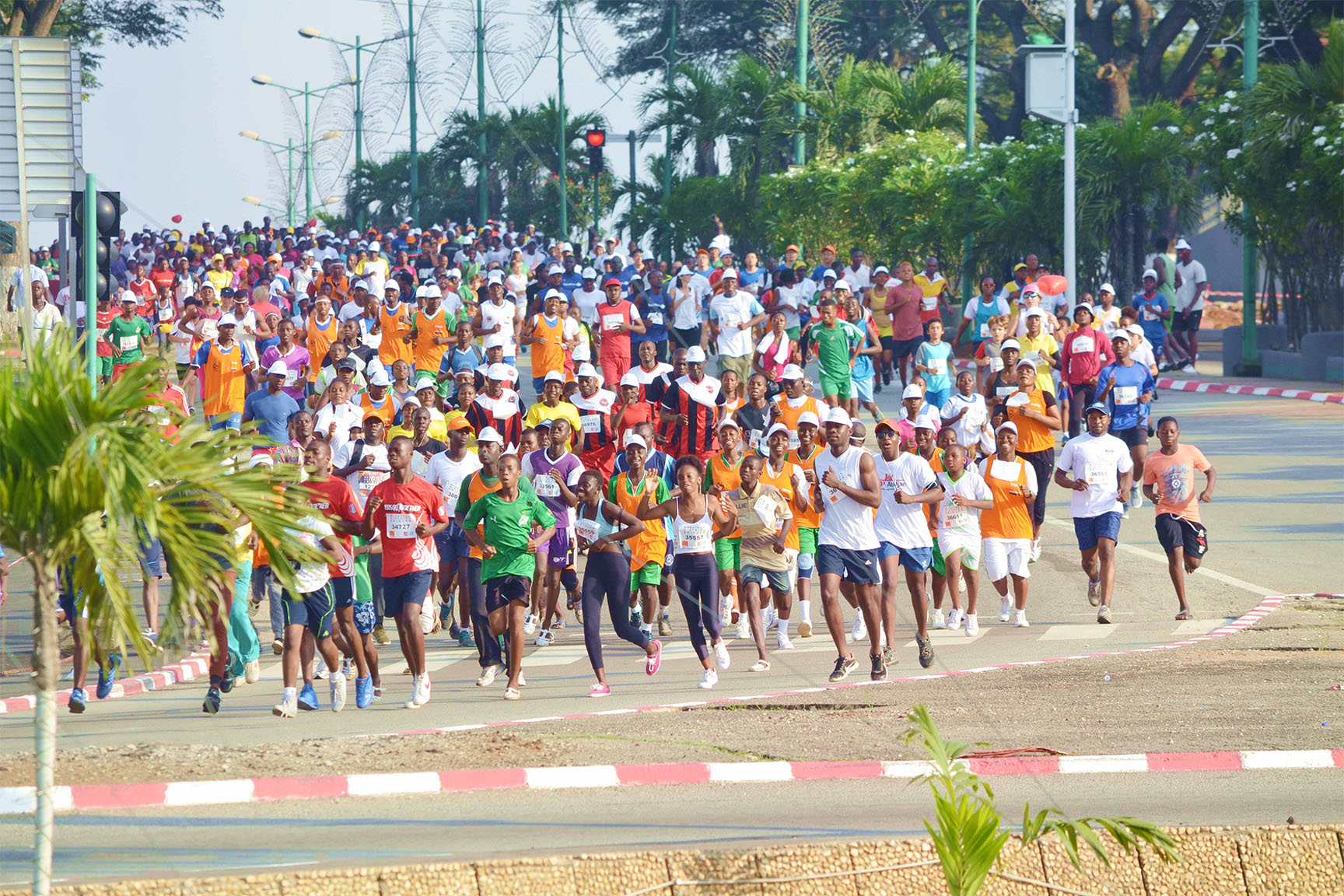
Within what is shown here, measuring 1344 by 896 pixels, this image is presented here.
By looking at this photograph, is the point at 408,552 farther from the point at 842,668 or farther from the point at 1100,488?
the point at 1100,488

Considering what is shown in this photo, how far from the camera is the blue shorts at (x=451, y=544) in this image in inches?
534

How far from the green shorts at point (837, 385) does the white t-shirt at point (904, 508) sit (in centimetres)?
754

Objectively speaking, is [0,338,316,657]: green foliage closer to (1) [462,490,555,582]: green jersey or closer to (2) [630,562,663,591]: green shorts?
(1) [462,490,555,582]: green jersey

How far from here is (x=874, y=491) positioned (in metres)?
12.1

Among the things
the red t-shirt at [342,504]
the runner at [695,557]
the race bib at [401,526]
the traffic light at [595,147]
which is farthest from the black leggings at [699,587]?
the traffic light at [595,147]

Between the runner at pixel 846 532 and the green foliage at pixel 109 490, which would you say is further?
the runner at pixel 846 532

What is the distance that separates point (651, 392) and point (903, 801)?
8.99 m

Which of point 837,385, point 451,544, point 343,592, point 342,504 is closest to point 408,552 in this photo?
point 343,592

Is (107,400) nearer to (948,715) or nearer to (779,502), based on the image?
(948,715)

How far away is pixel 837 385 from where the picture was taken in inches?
798

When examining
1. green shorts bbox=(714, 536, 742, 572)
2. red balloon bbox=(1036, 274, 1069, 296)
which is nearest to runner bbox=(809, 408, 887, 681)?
green shorts bbox=(714, 536, 742, 572)

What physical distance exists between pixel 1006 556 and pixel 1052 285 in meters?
10.2

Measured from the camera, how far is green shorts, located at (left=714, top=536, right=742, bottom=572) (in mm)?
13047

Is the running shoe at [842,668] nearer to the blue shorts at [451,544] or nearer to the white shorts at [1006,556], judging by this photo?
the white shorts at [1006,556]
